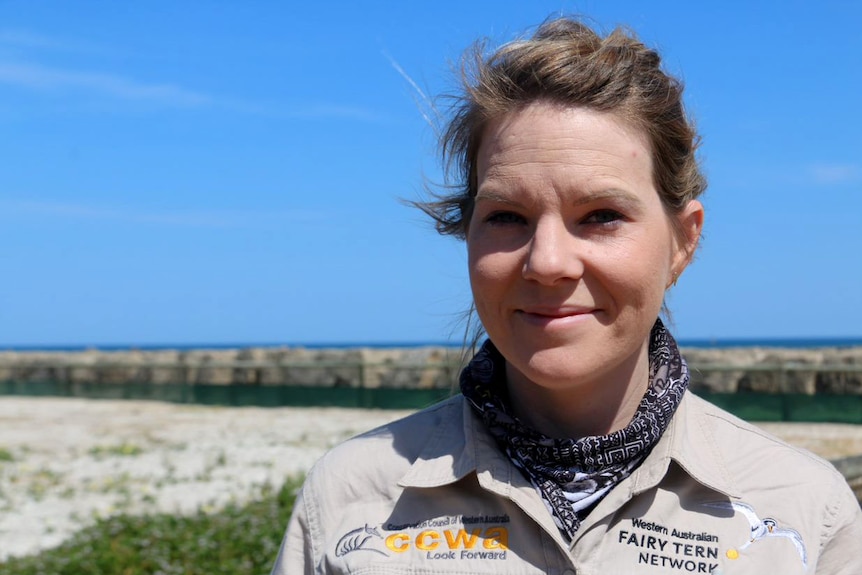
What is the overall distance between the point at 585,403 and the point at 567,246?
37 centimetres

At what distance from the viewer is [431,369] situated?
1342 cm

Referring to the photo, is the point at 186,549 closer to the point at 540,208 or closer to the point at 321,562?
the point at 321,562

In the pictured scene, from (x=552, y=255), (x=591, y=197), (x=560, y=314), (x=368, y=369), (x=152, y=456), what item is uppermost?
(x=591, y=197)

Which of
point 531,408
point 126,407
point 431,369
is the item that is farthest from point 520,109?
point 126,407

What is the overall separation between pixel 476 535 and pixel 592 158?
0.75 m

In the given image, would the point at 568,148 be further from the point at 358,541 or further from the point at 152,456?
the point at 152,456

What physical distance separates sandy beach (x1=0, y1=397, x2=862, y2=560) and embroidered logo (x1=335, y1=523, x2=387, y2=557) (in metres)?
5.06

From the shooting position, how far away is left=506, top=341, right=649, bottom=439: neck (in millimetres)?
2070

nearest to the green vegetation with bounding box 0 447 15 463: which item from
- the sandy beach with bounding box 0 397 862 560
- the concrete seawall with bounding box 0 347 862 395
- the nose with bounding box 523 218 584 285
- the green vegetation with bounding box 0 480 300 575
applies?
the sandy beach with bounding box 0 397 862 560

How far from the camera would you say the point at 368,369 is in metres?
13.9

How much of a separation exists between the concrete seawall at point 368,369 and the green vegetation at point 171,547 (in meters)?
2.85

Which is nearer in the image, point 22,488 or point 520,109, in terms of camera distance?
point 520,109

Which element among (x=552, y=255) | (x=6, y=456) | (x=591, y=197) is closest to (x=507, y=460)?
(x=552, y=255)

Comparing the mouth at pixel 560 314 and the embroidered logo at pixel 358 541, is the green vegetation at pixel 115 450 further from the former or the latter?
the mouth at pixel 560 314
